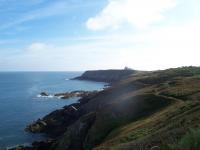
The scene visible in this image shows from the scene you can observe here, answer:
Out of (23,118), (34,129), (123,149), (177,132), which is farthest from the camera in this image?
(23,118)

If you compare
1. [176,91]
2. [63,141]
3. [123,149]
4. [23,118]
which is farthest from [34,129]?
[123,149]

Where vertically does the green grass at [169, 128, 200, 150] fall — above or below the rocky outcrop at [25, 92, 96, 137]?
above

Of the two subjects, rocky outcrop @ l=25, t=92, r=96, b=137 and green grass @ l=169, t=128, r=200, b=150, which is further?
rocky outcrop @ l=25, t=92, r=96, b=137

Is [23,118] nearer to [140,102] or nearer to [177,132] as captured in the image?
[140,102]

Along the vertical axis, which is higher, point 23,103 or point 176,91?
point 176,91

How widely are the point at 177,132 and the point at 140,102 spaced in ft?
92.8

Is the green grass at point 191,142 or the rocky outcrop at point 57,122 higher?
the green grass at point 191,142

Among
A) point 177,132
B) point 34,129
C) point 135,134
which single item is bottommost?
point 34,129

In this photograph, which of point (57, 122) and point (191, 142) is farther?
point (57, 122)

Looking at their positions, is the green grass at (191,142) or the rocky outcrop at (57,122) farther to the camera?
the rocky outcrop at (57,122)

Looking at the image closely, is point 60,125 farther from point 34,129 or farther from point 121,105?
point 121,105

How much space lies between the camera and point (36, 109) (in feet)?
345

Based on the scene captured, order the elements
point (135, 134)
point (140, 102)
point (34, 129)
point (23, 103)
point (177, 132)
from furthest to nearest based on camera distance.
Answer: point (23, 103)
point (34, 129)
point (140, 102)
point (135, 134)
point (177, 132)

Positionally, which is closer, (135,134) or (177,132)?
(177,132)
